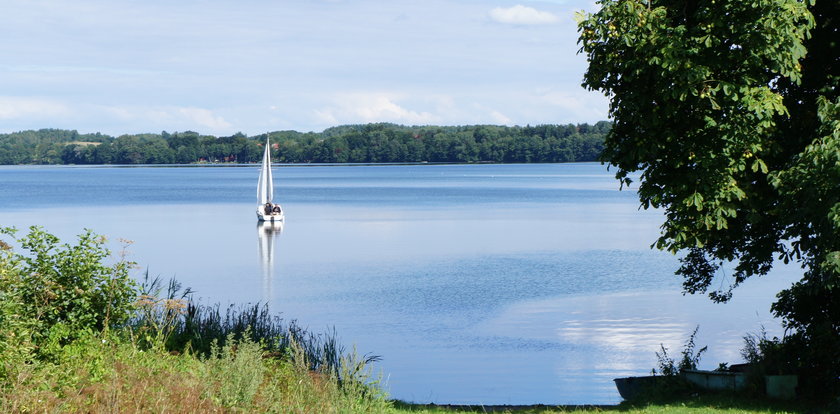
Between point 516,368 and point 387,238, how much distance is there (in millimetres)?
32793

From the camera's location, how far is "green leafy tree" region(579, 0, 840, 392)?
37.0 ft

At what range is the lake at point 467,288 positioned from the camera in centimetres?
2178

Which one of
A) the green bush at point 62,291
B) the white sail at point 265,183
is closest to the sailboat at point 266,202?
the white sail at point 265,183

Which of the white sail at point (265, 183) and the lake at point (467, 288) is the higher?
the white sail at point (265, 183)

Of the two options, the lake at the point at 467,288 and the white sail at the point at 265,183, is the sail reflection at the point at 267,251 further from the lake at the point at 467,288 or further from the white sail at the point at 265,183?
the white sail at the point at 265,183

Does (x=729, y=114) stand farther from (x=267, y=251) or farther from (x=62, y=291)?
(x=267, y=251)

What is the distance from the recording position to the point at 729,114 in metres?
11.7

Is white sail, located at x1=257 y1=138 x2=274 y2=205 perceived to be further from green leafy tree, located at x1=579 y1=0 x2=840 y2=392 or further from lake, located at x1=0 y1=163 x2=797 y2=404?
green leafy tree, located at x1=579 y1=0 x2=840 y2=392

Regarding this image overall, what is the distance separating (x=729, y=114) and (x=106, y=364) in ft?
28.2

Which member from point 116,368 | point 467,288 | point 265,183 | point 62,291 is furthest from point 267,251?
point 116,368

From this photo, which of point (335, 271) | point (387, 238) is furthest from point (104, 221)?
point (335, 271)

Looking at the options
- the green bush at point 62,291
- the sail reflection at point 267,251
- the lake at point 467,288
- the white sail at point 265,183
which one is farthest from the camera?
the white sail at point 265,183

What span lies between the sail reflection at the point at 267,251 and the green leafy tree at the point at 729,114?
38.9ft

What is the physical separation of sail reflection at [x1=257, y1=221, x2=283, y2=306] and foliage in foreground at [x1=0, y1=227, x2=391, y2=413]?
9002mm
